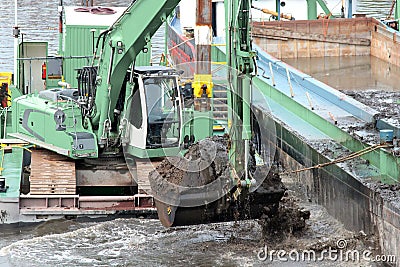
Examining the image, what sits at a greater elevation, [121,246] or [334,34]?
[334,34]

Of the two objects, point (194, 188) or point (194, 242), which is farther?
point (194, 242)

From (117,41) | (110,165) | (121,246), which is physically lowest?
(121,246)

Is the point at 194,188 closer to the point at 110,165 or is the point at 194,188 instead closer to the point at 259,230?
the point at 259,230

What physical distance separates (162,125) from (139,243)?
2419mm

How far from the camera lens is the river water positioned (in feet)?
49.3

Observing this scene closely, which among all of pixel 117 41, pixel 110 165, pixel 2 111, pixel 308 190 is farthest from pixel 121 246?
pixel 2 111

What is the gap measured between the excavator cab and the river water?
63.5 inches

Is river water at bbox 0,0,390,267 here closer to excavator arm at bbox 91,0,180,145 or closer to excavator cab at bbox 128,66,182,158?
excavator cab at bbox 128,66,182,158

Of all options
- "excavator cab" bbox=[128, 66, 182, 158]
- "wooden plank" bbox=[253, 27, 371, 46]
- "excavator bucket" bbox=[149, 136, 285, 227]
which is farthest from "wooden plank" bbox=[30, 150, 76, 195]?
"wooden plank" bbox=[253, 27, 371, 46]

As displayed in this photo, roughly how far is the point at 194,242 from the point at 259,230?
127 cm

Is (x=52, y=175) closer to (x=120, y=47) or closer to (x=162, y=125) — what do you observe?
(x=162, y=125)

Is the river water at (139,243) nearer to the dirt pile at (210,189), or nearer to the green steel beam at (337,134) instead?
the dirt pile at (210,189)

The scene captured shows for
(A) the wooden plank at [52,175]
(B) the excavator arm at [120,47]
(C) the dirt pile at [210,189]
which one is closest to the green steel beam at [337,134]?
(C) the dirt pile at [210,189]

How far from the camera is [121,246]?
1577 centimetres
